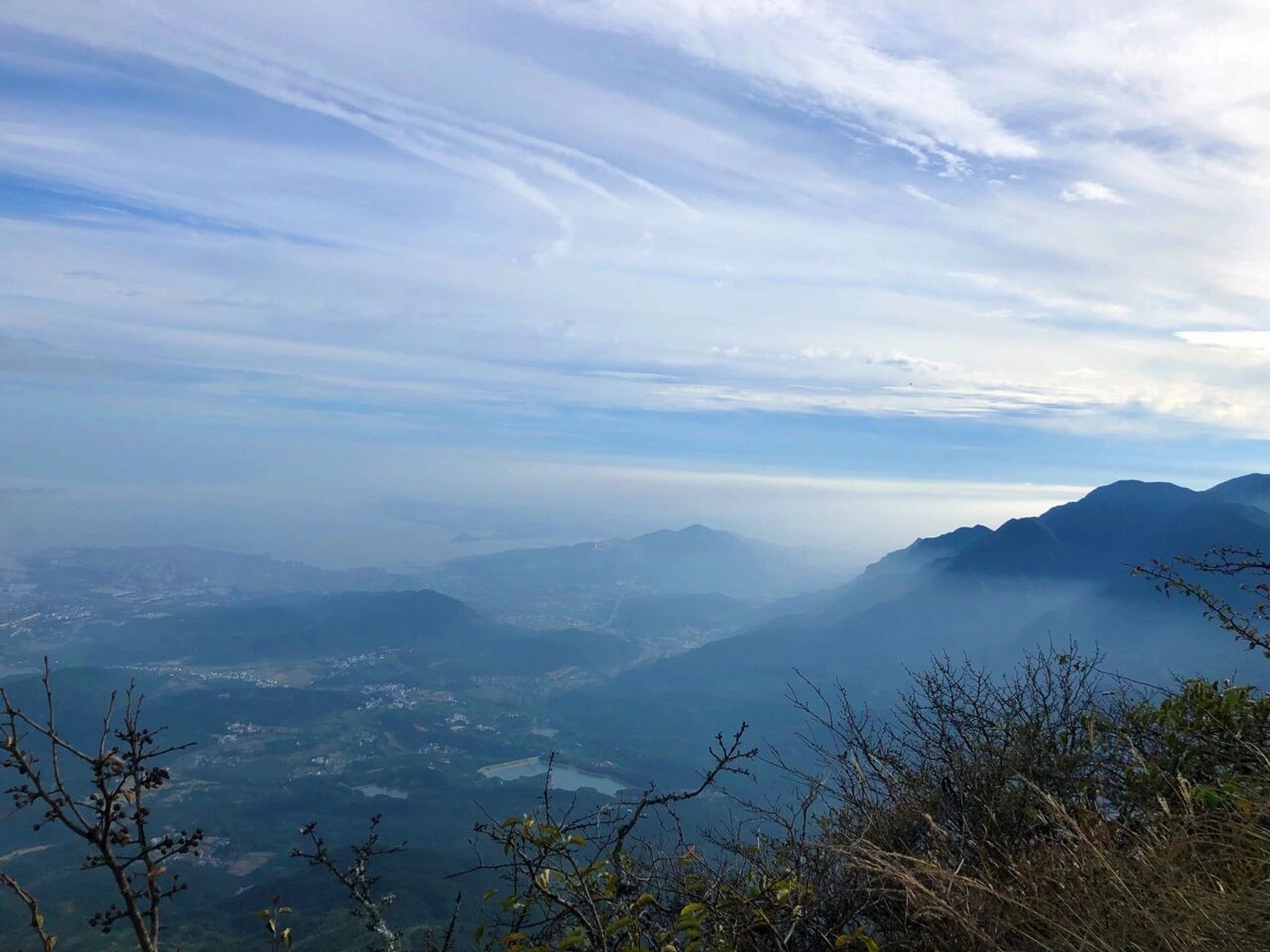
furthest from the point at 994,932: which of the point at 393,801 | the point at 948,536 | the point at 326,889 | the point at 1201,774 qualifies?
the point at 948,536

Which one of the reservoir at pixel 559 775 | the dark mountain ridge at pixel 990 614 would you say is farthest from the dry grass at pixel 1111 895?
the reservoir at pixel 559 775

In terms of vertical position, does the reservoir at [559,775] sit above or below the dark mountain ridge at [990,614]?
below

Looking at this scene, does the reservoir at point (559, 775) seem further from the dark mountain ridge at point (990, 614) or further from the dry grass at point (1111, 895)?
the dry grass at point (1111, 895)

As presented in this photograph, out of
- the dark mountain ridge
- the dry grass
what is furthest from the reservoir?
the dry grass

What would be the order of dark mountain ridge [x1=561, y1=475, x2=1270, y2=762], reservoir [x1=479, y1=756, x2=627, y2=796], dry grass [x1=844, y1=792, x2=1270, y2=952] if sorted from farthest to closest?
1. dark mountain ridge [x1=561, y1=475, x2=1270, y2=762]
2. reservoir [x1=479, y1=756, x2=627, y2=796]
3. dry grass [x1=844, y1=792, x2=1270, y2=952]

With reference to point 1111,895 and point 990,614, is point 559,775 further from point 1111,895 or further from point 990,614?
point 1111,895

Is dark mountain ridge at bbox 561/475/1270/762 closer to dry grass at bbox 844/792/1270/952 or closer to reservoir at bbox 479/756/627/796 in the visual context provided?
reservoir at bbox 479/756/627/796

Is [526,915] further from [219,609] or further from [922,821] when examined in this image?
[219,609]

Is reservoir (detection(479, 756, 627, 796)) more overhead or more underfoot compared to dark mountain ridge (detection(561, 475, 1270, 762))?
more underfoot

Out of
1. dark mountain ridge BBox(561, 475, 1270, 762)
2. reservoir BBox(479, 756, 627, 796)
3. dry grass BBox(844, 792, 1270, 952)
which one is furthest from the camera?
dark mountain ridge BBox(561, 475, 1270, 762)

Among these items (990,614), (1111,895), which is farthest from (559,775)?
(1111,895)

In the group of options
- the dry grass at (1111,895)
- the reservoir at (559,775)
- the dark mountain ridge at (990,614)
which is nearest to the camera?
the dry grass at (1111,895)
